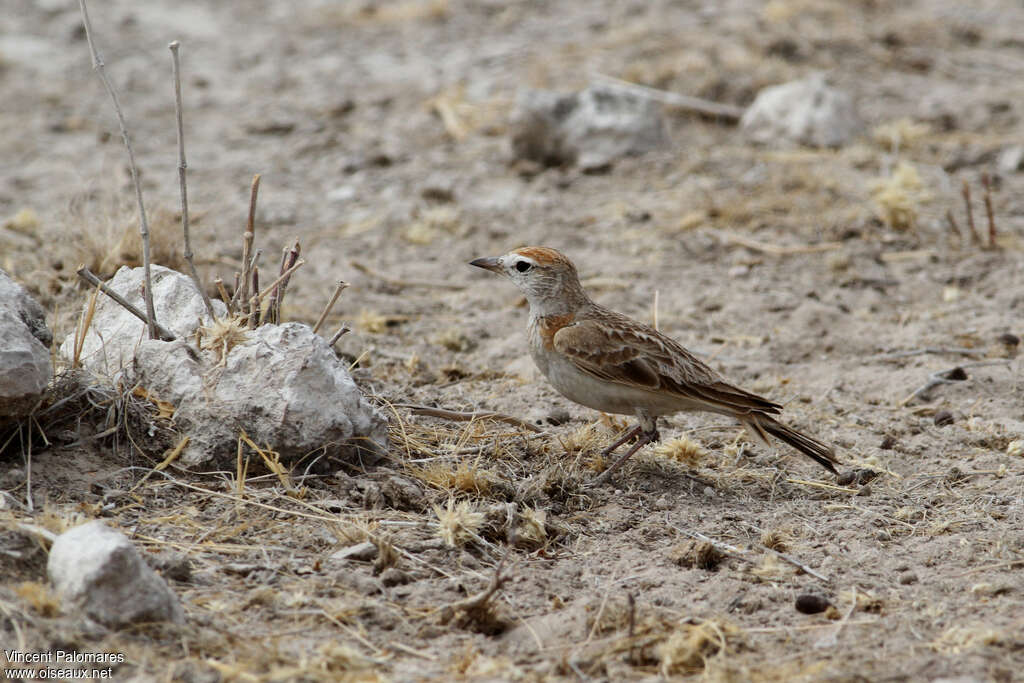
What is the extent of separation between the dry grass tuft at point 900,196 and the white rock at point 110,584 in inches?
251

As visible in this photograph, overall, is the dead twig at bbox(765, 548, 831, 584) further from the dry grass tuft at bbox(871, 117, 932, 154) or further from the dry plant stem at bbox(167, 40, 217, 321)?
the dry grass tuft at bbox(871, 117, 932, 154)

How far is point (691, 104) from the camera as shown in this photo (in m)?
10.2

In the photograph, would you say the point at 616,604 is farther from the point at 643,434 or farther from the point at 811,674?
the point at 643,434

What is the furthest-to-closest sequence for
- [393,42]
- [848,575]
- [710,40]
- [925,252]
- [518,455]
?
[393,42], [710,40], [925,252], [518,455], [848,575]

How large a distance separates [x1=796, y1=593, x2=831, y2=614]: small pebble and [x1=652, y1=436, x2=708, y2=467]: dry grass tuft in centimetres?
142

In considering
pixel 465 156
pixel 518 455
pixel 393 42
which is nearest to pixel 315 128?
pixel 465 156

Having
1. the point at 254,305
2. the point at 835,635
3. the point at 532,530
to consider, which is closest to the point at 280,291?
the point at 254,305

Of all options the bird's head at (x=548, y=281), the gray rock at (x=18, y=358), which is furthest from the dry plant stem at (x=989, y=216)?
the gray rock at (x=18, y=358)

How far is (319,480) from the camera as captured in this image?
14.9 feet

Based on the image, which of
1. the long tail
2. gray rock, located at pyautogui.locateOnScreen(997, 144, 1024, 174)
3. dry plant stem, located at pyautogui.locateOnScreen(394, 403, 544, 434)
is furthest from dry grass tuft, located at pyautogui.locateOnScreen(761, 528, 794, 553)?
gray rock, located at pyautogui.locateOnScreen(997, 144, 1024, 174)

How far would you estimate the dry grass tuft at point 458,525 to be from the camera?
417 cm

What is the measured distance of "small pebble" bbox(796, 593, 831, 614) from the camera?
3852mm

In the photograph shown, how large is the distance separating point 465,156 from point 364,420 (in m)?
5.49

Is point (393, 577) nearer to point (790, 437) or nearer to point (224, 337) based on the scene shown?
point (224, 337)
